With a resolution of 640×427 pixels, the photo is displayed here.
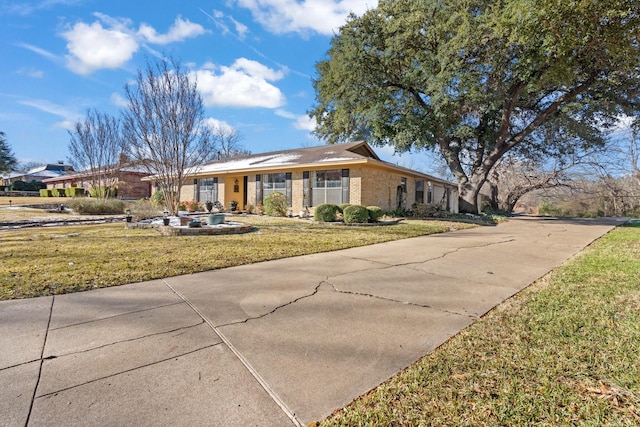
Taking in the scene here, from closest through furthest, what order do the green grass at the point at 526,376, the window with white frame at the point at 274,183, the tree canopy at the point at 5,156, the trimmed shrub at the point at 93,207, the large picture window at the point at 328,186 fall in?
the green grass at the point at 526,376 < the large picture window at the point at 328,186 < the trimmed shrub at the point at 93,207 < the window with white frame at the point at 274,183 < the tree canopy at the point at 5,156

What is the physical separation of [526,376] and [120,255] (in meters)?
6.24

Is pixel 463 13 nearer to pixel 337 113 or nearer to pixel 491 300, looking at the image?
pixel 337 113

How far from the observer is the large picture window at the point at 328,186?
51.0 ft

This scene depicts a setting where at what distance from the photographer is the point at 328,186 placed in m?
16.0

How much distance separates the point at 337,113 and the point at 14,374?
18.3 metres

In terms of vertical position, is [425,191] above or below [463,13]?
below

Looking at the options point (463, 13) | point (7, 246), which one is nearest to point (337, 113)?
point (463, 13)

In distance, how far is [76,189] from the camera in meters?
31.6

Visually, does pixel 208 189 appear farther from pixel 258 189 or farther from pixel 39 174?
pixel 39 174

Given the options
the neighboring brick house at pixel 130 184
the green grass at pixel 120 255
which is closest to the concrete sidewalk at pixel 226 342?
the green grass at pixel 120 255

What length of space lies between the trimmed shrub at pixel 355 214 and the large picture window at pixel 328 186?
2751mm

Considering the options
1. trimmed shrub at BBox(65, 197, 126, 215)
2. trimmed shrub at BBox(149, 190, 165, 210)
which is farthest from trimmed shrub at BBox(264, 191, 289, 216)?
trimmed shrub at BBox(65, 197, 126, 215)

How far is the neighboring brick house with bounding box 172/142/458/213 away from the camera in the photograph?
15.2 meters

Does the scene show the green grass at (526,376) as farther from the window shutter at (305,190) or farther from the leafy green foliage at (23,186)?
the leafy green foliage at (23,186)
